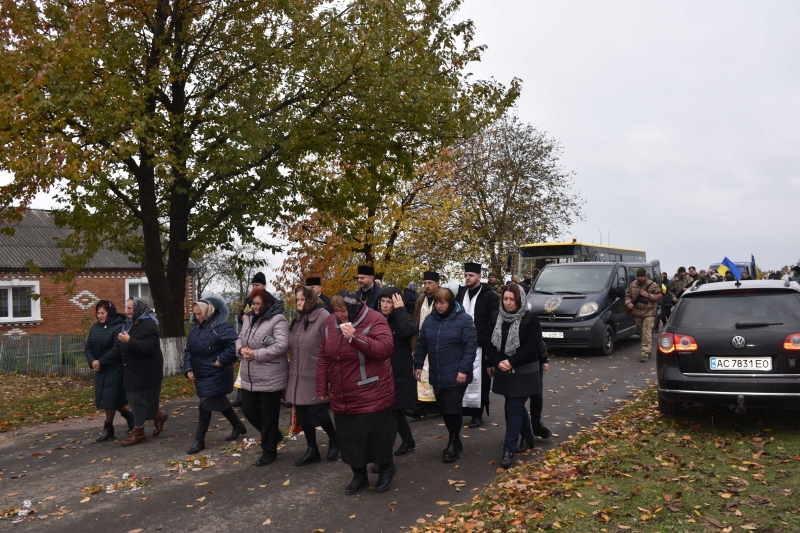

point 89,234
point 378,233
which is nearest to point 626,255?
point 378,233

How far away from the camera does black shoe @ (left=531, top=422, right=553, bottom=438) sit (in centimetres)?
763

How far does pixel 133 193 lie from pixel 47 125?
14.9 ft

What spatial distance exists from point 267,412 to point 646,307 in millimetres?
9878

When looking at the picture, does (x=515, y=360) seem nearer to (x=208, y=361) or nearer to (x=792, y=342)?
(x=792, y=342)

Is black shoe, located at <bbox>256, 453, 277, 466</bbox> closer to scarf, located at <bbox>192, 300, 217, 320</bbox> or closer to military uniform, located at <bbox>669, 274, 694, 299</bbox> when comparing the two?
scarf, located at <bbox>192, 300, 217, 320</bbox>

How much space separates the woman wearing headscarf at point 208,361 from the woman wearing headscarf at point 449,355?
8.06ft

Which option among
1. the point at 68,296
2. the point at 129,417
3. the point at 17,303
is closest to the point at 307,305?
the point at 129,417

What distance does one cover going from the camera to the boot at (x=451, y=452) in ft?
22.6

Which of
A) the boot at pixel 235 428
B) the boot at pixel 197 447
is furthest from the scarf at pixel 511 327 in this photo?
the boot at pixel 197 447

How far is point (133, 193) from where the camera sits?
1566cm

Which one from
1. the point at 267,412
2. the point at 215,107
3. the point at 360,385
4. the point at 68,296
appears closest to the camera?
the point at 360,385

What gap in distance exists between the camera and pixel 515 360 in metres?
6.73

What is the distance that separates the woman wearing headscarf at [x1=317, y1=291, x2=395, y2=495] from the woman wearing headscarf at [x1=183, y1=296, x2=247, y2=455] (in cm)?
223

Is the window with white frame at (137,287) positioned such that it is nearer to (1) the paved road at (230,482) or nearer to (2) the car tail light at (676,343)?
(1) the paved road at (230,482)
